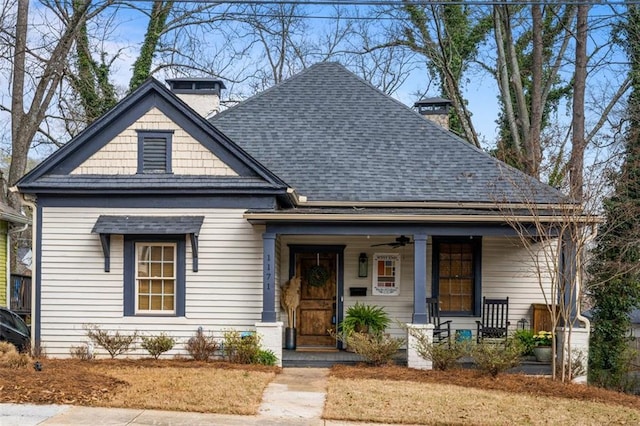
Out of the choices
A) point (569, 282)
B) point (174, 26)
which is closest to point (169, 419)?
point (569, 282)

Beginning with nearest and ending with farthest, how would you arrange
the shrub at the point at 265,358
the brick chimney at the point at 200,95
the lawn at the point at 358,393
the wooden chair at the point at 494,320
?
the lawn at the point at 358,393
the shrub at the point at 265,358
the wooden chair at the point at 494,320
the brick chimney at the point at 200,95

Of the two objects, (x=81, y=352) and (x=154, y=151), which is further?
(x=154, y=151)

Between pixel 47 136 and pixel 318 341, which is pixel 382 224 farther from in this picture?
pixel 47 136

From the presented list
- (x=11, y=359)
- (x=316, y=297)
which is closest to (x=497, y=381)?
(x=316, y=297)

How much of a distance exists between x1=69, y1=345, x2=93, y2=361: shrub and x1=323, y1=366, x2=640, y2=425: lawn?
4.37 metres

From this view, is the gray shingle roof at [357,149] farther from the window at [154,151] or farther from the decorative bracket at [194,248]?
the decorative bracket at [194,248]

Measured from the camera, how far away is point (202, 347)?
1330 centimetres

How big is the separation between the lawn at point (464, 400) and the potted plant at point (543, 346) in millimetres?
1350

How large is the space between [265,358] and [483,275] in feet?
16.6

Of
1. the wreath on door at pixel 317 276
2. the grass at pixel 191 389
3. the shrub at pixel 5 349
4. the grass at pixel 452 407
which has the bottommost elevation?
the grass at pixel 452 407

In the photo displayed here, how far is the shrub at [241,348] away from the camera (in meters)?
13.0

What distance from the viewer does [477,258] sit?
612 inches

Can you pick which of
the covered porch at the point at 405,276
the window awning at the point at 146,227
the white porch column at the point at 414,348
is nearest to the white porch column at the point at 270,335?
the window awning at the point at 146,227

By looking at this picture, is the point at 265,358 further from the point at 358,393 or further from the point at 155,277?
the point at 358,393
